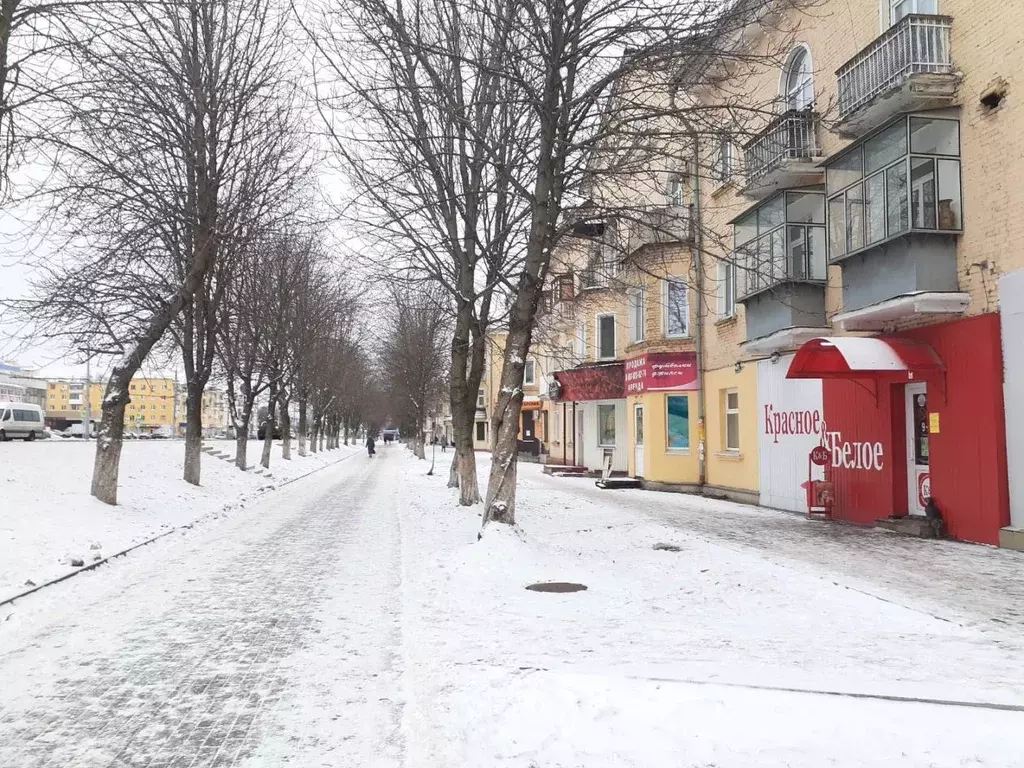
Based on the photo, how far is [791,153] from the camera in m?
13.9

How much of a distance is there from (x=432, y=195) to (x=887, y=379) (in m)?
8.19

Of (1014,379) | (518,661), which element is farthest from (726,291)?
(518,661)

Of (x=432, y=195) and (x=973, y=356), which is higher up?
(x=432, y=195)

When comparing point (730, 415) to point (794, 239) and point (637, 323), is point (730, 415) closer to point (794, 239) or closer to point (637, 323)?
point (637, 323)

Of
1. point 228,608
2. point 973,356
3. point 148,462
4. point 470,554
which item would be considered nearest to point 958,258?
point 973,356

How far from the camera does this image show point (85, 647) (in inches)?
232

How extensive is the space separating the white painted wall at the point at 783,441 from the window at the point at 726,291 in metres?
2.45

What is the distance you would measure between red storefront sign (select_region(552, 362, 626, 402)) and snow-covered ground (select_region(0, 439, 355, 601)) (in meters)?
11.1

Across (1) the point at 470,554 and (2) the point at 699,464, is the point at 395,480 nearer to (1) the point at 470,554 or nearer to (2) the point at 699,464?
(2) the point at 699,464

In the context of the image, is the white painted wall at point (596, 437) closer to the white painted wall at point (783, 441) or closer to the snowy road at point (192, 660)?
the white painted wall at point (783, 441)

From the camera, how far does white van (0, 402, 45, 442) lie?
37.9 m

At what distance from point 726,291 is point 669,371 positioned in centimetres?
290


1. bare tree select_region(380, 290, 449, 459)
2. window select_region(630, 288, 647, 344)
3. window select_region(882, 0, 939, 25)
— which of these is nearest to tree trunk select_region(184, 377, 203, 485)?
bare tree select_region(380, 290, 449, 459)

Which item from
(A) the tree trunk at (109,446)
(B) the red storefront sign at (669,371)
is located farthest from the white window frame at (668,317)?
(A) the tree trunk at (109,446)
